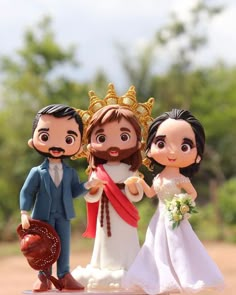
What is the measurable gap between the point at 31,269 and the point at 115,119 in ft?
28.3

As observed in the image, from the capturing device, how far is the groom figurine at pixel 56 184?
20.4 ft

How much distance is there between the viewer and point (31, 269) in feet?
47.2

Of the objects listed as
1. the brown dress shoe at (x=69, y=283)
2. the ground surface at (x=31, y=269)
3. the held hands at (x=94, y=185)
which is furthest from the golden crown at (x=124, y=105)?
the ground surface at (x=31, y=269)

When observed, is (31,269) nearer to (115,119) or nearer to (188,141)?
(115,119)

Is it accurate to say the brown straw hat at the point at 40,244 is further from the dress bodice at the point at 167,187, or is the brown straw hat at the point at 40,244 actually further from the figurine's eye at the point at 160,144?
the figurine's eye at the point at 160,144

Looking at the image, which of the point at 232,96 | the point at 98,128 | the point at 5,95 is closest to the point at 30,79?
the point at 5,95

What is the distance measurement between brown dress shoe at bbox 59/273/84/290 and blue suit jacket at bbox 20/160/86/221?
1.75 feet

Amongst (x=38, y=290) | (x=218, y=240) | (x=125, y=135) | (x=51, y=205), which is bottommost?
(x=38, y=290)

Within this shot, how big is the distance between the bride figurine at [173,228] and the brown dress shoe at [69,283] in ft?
1.44

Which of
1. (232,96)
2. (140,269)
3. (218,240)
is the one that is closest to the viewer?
(140,269)

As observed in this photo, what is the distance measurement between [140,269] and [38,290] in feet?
3.00

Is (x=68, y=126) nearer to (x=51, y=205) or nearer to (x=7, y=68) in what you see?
(x=51, y=205)

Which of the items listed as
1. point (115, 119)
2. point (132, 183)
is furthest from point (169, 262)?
point (115, 119)

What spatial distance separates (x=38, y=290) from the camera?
6.16 m
